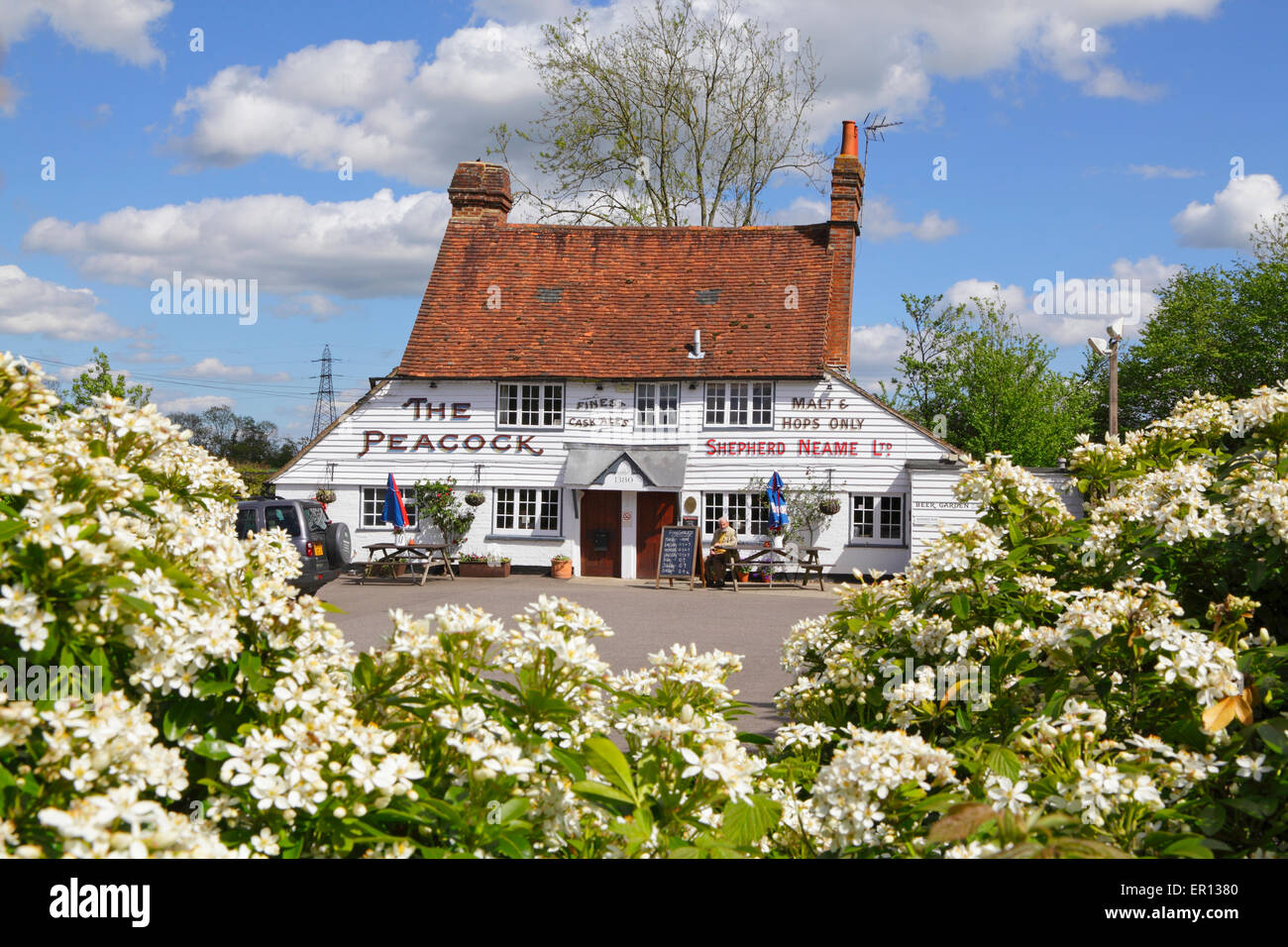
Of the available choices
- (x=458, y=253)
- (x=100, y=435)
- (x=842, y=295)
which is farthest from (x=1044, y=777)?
(x=458, y=253)

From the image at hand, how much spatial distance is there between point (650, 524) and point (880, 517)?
17.8 ft

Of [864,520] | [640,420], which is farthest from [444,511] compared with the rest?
[864,520]

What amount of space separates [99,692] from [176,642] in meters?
0.18

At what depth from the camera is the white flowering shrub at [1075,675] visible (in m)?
2.22

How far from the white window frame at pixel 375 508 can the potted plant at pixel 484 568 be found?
5.91 feet

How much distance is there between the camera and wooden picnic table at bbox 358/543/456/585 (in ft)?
70.8

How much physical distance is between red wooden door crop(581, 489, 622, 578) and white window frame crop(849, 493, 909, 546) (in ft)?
18.2

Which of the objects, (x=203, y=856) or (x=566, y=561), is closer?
(x=203, y=856)

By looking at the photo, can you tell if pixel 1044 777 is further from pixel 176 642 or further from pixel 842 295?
pixel 842 295

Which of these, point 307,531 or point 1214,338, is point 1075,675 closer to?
point 307,531

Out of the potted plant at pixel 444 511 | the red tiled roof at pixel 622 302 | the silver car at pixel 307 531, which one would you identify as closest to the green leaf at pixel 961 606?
the silver car at pixel 307 531

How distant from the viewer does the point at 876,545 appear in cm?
2266

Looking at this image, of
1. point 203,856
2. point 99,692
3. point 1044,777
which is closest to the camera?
point 203,856

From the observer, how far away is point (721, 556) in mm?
21594
